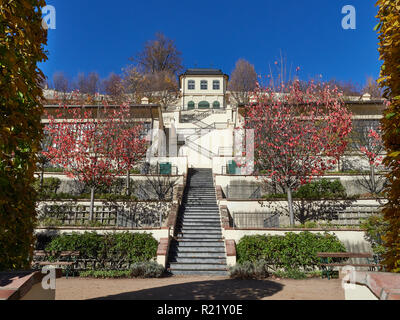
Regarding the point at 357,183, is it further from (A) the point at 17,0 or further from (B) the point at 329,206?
(A) the point at 17,0

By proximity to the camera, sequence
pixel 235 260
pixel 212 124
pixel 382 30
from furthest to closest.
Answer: pixel 212 124 < pixel 235 260 < pixel 382 30

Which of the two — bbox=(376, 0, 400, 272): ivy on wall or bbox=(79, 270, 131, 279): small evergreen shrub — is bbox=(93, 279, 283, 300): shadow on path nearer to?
bbox=(79, 270, 131, 279): small evergreen shrub

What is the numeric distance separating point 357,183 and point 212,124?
19781mm

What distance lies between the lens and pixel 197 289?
32.1 feet

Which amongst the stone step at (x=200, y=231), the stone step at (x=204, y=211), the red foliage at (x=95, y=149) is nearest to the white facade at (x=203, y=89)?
the red foliage at (x=95, y=149)

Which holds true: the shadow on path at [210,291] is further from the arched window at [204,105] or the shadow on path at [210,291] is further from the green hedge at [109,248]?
the arched window at [204,105]

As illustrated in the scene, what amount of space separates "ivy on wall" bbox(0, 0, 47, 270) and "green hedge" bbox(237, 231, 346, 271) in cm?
988

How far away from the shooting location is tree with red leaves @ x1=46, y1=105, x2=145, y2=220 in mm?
18250

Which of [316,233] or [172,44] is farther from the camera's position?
[172,44]

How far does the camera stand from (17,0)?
4.78 metres

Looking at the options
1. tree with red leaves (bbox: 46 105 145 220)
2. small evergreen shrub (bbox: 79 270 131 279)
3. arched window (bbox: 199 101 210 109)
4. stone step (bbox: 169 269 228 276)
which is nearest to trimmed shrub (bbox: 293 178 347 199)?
stone step (bbox: 169 269 228 276)

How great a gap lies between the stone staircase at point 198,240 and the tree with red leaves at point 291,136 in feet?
13.3

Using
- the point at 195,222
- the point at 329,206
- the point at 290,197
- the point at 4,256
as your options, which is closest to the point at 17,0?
the point at 4,256

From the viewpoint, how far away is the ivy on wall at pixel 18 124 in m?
4.55
